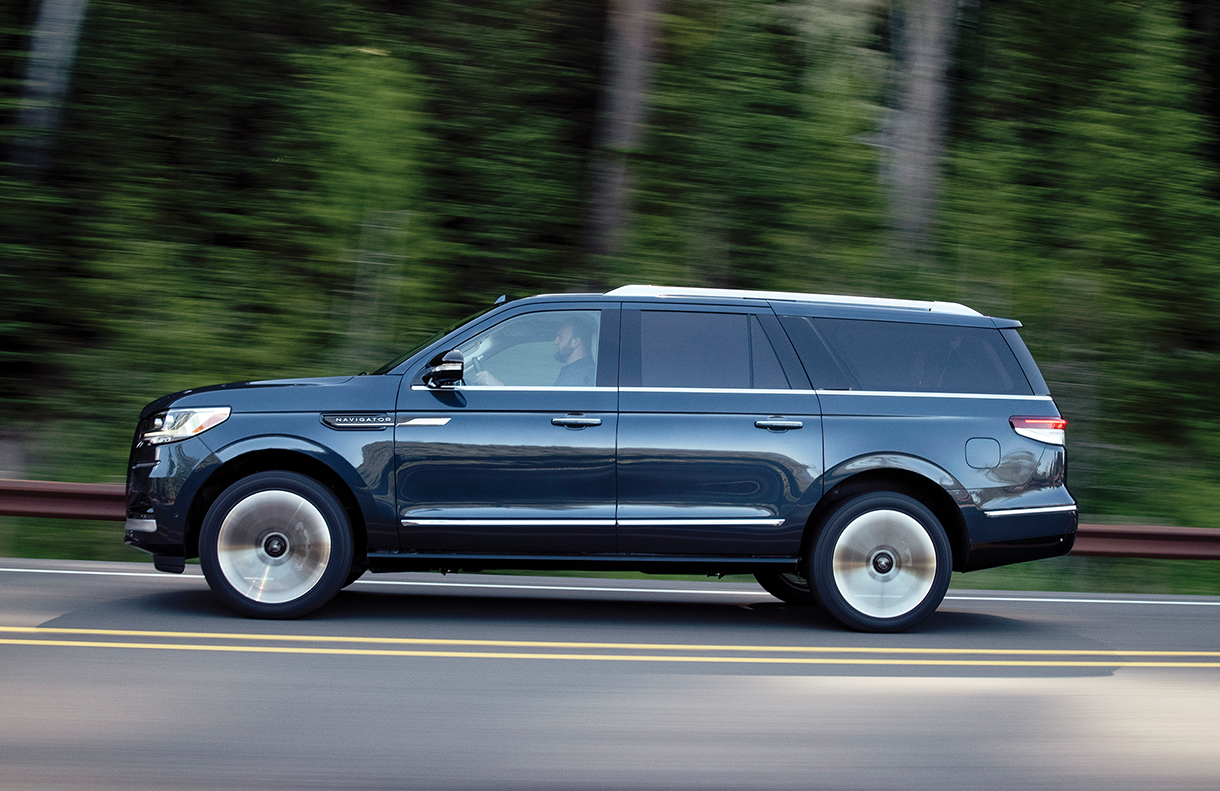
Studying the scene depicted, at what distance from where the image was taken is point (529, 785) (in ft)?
13.3

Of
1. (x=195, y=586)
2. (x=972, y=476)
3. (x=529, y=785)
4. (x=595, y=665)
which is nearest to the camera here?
(x=529, y=785)

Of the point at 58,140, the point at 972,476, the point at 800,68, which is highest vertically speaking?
the point at 800,68

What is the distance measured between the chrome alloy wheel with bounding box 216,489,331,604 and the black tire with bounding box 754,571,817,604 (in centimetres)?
288

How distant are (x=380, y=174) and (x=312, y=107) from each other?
4.12 feet

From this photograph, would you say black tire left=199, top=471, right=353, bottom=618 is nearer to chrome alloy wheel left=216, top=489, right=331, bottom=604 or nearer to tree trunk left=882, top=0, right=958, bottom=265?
chrome alloy wheel left=216, top=489, right=331, bottom=604

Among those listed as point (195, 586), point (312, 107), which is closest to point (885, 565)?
point (195, 586)

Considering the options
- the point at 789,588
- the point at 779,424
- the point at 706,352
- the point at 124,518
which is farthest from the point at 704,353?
the point at 124,518

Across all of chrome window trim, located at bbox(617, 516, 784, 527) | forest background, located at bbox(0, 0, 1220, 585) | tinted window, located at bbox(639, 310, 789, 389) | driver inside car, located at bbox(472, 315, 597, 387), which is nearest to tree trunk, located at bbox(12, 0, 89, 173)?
forest background, located at bbox(0, 0, 1220, 585)

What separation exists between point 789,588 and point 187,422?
12.8 ft

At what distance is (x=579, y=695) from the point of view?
207 inches

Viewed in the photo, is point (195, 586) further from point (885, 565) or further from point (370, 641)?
point (885, 565)

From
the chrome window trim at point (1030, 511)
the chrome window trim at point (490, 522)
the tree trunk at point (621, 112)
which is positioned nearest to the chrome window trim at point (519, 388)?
the chrome window trim at point (490, 522)

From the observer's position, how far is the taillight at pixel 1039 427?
695 cm

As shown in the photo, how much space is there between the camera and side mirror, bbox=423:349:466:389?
660cm
